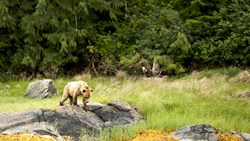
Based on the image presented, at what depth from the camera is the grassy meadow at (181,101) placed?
10422mm

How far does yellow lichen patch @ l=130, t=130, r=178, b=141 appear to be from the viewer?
8.68 meters

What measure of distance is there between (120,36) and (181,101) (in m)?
10.6

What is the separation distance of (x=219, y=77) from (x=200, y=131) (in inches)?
343

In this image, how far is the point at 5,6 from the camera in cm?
2098

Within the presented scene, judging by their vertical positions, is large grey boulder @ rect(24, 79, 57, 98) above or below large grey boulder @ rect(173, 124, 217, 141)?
below

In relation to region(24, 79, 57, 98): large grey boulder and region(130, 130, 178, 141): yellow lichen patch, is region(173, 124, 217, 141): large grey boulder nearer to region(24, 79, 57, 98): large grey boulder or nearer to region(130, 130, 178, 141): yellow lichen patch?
region(130, 130, 178, 141): yellow lichen patch

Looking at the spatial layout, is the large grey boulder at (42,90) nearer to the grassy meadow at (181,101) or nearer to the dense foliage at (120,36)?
the grassy meadow at (181,101)

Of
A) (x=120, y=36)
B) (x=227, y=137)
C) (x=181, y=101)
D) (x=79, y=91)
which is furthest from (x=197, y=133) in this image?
(x=120, y=36)

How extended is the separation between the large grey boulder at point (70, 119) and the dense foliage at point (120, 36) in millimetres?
8978

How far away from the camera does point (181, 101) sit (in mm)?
12648

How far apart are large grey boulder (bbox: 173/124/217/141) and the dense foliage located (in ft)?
34.0

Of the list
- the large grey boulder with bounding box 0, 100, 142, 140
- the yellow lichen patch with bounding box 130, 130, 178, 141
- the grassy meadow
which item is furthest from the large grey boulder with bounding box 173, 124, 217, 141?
the large grey boulder with bounding box 0, 100, 142, 140

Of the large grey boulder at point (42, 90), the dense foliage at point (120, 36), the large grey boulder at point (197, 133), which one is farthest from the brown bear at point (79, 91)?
the dense foliage at point (120, 36)

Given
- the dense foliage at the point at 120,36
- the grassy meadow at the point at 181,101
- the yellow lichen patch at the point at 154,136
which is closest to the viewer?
the yellow lichen patch at the point at 154,136
